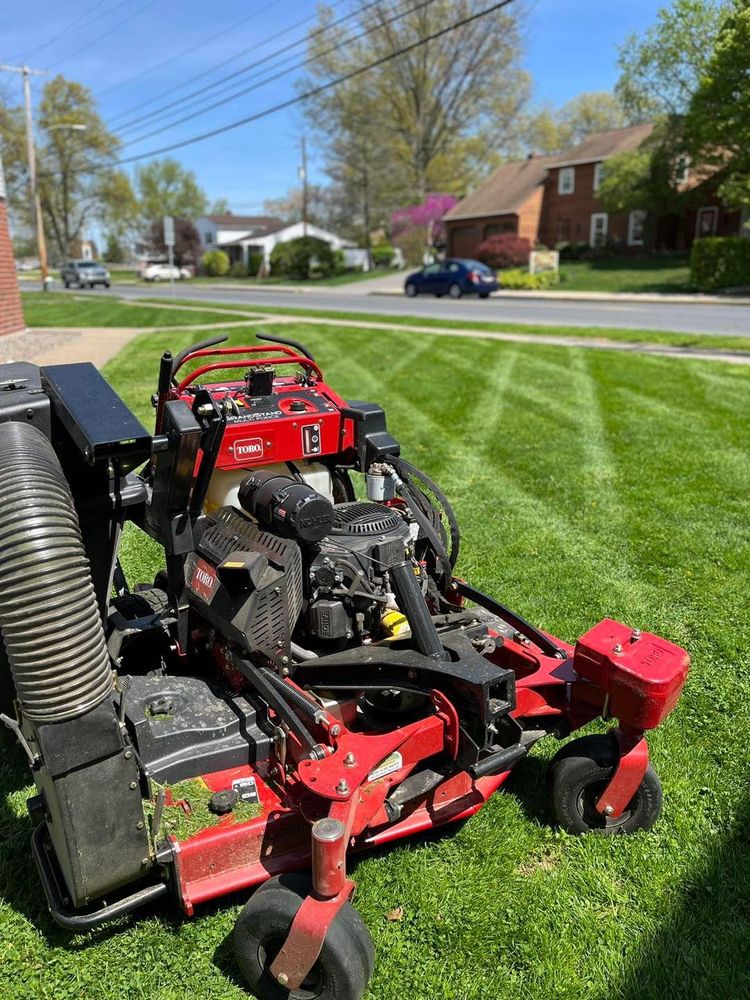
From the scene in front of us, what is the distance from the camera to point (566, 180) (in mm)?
43094

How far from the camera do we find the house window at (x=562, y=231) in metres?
43.8

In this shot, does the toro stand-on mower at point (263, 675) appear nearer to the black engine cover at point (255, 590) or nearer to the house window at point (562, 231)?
the black engine cover at point (255, 590)

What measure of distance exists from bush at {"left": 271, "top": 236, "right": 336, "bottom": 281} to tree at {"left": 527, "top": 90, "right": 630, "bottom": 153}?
92.0ft

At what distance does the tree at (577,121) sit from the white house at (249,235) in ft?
68.5

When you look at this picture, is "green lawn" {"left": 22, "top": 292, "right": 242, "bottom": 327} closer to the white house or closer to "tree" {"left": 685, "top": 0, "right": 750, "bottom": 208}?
"tree" {"left": 685, "top": 0, "right": 750, "bottom": 208}

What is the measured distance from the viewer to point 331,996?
224 centimetres

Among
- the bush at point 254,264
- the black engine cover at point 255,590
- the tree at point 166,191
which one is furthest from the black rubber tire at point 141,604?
the tree at point 166,191

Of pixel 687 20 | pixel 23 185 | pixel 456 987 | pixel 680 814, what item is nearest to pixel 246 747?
pixel 456 987

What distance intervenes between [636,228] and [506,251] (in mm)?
6764

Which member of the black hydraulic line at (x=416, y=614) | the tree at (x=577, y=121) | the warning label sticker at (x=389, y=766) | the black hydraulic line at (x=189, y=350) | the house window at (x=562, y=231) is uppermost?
the tree at (x=577, y=121)

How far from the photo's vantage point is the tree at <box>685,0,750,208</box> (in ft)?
68.2

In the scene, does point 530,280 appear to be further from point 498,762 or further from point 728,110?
point 498,762

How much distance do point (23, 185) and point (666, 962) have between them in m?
64.2

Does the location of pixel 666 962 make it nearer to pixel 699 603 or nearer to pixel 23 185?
pixel 699 603
